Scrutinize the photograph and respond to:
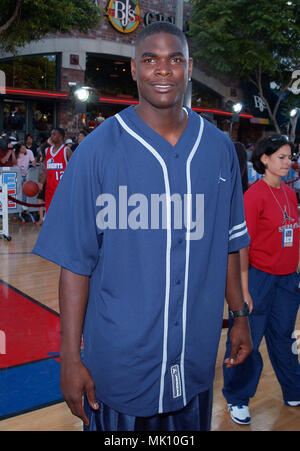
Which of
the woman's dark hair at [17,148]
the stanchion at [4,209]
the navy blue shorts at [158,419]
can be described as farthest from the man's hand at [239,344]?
the woman's dark hair at [17,148]

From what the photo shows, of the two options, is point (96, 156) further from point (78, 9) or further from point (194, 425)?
point (78, 9)

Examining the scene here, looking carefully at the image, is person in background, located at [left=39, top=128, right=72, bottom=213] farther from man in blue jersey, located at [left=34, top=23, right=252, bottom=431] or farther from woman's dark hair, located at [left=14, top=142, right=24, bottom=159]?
man in blue jersey, located at [left=34, top=23, right=252, bottom=431]

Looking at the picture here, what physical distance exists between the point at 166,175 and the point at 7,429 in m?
2.08

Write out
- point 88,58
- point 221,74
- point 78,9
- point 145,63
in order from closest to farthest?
point 145,63, point 78,9, point 88,58, point 221,74

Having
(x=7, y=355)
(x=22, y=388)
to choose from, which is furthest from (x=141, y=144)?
(x=7, y=355)

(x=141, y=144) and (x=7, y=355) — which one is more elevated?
(x=141, y=144)

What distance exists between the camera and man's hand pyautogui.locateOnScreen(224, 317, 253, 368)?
1.70m

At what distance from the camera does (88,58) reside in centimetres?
2000

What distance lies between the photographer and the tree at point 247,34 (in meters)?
19.2

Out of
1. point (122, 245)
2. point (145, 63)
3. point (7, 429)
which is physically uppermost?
point (145, 63)

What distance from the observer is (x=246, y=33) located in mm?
19594

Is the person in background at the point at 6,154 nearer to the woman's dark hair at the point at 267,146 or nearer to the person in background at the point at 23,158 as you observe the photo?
the person in background at the point at 23,158

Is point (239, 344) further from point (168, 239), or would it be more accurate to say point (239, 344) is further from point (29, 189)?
point (29, 189)

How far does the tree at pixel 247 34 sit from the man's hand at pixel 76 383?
1987cm
